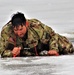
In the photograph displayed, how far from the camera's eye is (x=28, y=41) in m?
7.09

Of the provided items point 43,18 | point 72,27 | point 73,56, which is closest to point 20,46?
point 73,56

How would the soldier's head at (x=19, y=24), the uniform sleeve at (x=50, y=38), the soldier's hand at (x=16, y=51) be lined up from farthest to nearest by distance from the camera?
the uniform sleeve at (x=50, y=38)
the soldier's hand at (x=16, y=51)
the soldier's head at (x=19, y=24)

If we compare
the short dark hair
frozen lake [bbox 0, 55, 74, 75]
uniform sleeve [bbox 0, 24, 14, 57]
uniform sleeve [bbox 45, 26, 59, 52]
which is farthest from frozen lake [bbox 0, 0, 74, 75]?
the short dark hair

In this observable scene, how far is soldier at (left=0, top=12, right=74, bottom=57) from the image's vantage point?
7059mm

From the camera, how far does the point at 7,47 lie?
720 cm

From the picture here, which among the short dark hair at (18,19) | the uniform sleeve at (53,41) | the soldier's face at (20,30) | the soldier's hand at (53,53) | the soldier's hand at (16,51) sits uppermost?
the short dark hair at (18,19)

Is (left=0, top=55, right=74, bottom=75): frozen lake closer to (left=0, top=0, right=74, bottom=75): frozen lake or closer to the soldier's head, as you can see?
(left=0, top=0, right=74, bottom=75): frozen lake

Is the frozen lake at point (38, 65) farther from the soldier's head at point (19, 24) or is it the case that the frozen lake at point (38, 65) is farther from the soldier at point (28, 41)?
the soldier's head at point (19, 24)

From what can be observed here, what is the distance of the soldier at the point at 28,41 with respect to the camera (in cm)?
706

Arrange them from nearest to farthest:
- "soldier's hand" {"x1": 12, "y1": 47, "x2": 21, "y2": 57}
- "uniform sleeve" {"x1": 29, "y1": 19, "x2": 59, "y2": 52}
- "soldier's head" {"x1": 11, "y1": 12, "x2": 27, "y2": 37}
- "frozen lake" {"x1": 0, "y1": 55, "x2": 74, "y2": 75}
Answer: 1. "frozen lake" {"x1": 0, "y1": 55, "x2": 74, "y2": 75}
2. "soldier's head" {"x1": 11, "y1": 12, "x2": 27, "y2": 37}
3. "soldier's hand" {"x1": 12, "y1": 47, "x2": 21, "y2": 57}
4. "uniform sleeve" {"x1": 29, "y1": 19, "x2": 59, "y2": 52}

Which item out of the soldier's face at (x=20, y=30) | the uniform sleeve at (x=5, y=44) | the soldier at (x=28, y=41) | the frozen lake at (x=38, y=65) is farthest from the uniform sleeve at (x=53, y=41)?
the uniform sleeve at (x=5, y=44)

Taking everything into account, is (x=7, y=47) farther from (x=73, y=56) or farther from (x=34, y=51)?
(x=73, y=56)

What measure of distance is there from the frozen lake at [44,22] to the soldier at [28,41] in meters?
0.19

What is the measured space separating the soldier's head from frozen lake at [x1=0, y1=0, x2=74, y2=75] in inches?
16.1
